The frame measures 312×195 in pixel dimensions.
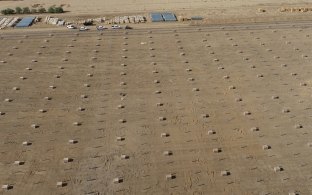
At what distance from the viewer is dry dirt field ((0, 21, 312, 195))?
1129 inches

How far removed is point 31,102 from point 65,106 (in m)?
3.20

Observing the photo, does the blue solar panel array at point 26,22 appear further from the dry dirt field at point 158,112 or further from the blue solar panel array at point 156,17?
the blue solar panel array at point 156,17

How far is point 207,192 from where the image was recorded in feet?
89.5

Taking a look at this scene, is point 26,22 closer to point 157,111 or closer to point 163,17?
point 163,17

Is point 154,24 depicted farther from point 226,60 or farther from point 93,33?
point 226,60

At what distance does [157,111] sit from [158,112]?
0.19m

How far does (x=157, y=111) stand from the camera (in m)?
36.6

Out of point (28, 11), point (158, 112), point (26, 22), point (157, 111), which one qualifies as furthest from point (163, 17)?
point (158, 112)

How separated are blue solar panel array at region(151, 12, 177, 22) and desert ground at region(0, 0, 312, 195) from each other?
4290 mm

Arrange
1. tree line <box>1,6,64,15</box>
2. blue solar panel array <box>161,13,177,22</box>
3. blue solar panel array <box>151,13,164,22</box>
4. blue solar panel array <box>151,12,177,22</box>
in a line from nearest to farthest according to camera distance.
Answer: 1. blue solar panel array <box>151,13,164,22</box>
2. blue solar panel array <box>151,12,177,22</box>
3. blue solar panel array <box>161,13,177,22</box>
4. tree line <box>1,6,64,15</box>

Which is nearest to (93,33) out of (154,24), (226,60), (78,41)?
(78,41)

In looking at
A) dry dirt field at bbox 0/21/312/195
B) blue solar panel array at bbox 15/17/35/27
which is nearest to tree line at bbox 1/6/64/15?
blue solar panel array at bbox 15/17/35/27

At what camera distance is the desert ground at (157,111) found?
2867 cm

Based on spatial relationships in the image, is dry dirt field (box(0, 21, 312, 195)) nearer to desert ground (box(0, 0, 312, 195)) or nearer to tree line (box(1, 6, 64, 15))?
desert ground (box(0, 0, 312, 195))
